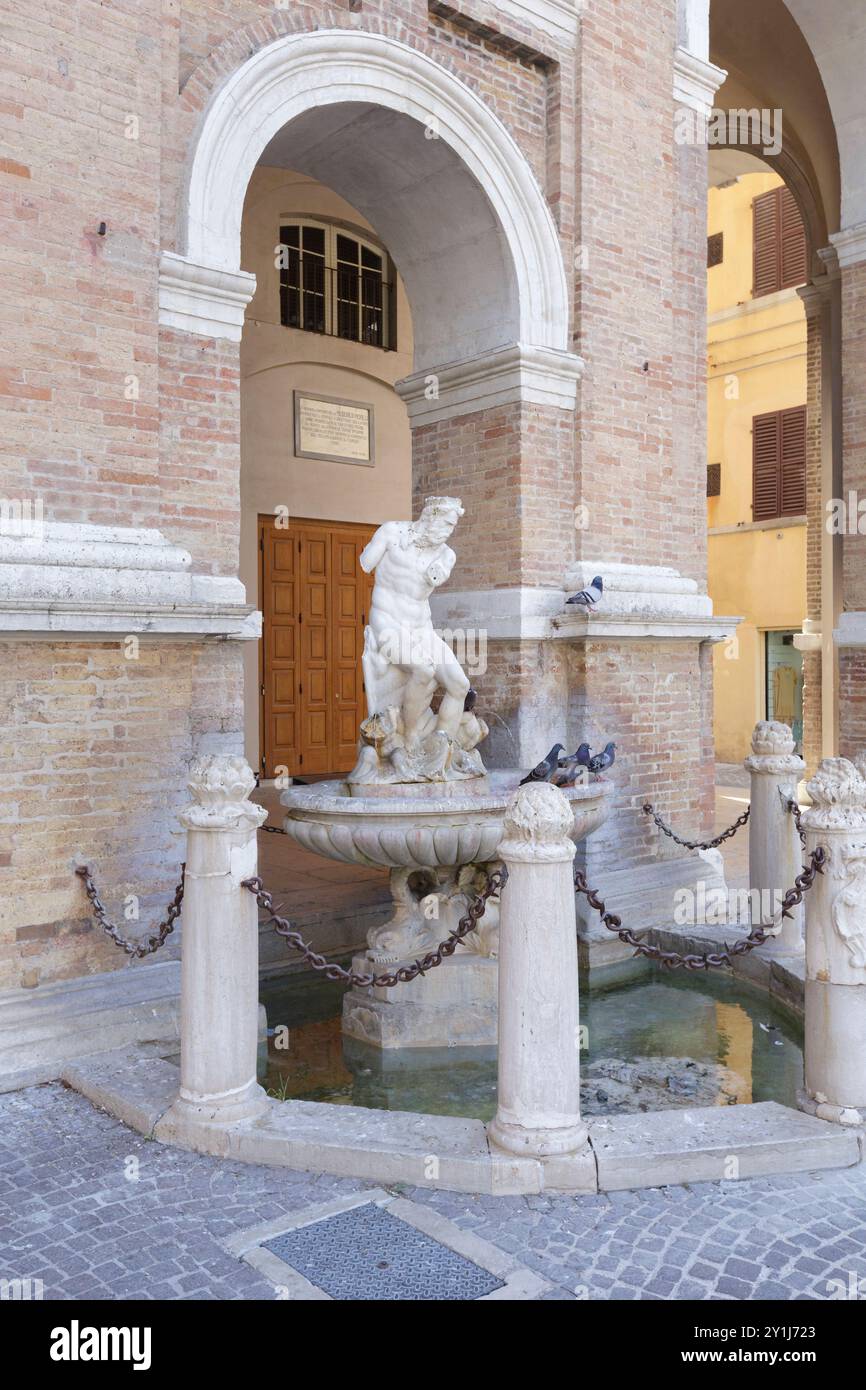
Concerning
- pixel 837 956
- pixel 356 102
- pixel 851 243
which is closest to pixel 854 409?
pixel 851 243

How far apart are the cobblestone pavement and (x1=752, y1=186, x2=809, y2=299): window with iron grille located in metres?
16.2

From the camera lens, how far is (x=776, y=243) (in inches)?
680

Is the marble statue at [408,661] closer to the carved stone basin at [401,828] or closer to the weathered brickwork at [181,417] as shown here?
the carved stone basin at [401,828]

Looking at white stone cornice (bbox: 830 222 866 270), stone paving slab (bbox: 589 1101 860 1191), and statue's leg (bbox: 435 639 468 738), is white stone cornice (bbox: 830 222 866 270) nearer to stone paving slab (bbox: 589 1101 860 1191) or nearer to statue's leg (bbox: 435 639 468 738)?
statue's leg (bbox: 435 639 468 738)

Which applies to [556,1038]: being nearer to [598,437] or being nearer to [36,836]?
[36,836]

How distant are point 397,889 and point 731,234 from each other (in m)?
16.1

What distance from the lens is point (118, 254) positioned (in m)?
4.89

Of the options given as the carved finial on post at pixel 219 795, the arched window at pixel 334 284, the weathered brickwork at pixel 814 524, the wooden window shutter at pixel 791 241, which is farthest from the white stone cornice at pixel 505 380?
the wooden window shutter at pixel 791 241

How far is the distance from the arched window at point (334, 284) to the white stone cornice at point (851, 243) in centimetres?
472

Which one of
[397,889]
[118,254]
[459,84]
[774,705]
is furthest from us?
[774,705]

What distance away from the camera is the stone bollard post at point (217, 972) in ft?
12.5

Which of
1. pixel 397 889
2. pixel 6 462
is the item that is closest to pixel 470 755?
pixel 397 889

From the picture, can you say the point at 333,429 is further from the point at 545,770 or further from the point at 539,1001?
the point at 539,1001

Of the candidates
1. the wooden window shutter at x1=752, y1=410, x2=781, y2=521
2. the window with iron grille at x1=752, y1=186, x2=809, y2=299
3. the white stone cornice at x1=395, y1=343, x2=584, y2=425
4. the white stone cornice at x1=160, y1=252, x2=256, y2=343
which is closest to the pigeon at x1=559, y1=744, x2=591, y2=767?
the white stone cornice at x1=395, y1=343, x2=584, y2=425
